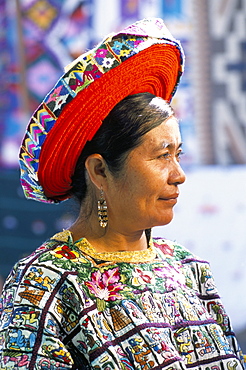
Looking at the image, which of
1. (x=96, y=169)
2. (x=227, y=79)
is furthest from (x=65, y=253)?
(x=227, y=79)

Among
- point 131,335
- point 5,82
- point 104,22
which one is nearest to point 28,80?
point 5,82

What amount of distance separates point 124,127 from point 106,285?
481 mm

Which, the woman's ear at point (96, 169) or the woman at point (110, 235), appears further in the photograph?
the woman's ear at point (96, 169)

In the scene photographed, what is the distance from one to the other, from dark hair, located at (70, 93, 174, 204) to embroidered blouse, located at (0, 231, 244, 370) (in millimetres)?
279

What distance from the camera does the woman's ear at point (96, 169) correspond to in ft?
6.94

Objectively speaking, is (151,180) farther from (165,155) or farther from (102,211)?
(102,211)

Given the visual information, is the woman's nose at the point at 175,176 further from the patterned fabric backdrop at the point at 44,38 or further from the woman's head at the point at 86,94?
the patterned fabric backdrop at the point at 44,38

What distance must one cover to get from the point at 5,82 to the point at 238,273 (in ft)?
7.33

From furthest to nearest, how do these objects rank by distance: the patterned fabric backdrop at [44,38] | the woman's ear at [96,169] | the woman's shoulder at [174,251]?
1. the patterned fabric backdrop at [44,38]
2. the woman's shoulder at [174,251]
3. the woman's ear at [96,169]

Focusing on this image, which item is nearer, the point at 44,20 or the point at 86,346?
the point at 86,346

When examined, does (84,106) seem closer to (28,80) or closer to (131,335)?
(131,335)

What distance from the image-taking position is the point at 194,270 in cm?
234

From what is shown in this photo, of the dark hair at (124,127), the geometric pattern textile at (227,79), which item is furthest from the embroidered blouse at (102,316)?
the geometric pattern textile at (227,79)

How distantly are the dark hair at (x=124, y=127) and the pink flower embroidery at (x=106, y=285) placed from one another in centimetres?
31
